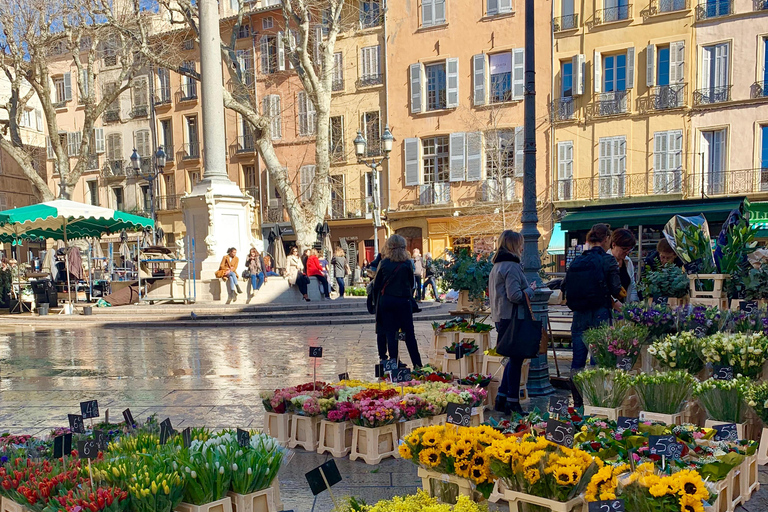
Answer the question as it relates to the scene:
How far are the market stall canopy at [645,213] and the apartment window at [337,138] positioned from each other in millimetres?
15054

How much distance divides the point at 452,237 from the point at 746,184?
11.7m

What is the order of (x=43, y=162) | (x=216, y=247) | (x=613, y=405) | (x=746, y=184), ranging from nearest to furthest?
1. (x=613, y=405)
2. (x=216, y=247)
3. (x=746, y=184)
4. (x=43, y=162)

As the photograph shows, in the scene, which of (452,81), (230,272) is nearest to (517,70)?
(452,81)

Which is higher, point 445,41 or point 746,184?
point 445,41

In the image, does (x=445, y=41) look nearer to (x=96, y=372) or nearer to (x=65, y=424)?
(x=96, y=372)

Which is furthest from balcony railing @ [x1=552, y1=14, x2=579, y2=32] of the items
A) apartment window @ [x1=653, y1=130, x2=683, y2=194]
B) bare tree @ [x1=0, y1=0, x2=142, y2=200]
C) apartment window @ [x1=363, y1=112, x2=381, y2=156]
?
bare tree @ [x1=0, y1=0, x2=142, y2=200]

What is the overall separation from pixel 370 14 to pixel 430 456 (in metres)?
30.0

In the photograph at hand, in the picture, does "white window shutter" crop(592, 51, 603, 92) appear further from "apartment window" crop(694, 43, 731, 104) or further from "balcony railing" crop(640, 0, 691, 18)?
"apartment window" crop(694, 43, 731, 104)

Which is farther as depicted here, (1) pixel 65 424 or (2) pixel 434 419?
(1) pixel 65 424

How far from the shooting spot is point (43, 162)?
43.4 m

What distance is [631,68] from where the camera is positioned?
24.8 metres

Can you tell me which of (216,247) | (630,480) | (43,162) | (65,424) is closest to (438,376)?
(630,480)

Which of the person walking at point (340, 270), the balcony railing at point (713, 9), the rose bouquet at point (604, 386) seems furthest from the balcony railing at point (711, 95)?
the rose bouquet at point (604, 386)

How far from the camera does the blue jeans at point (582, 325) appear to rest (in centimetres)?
600
